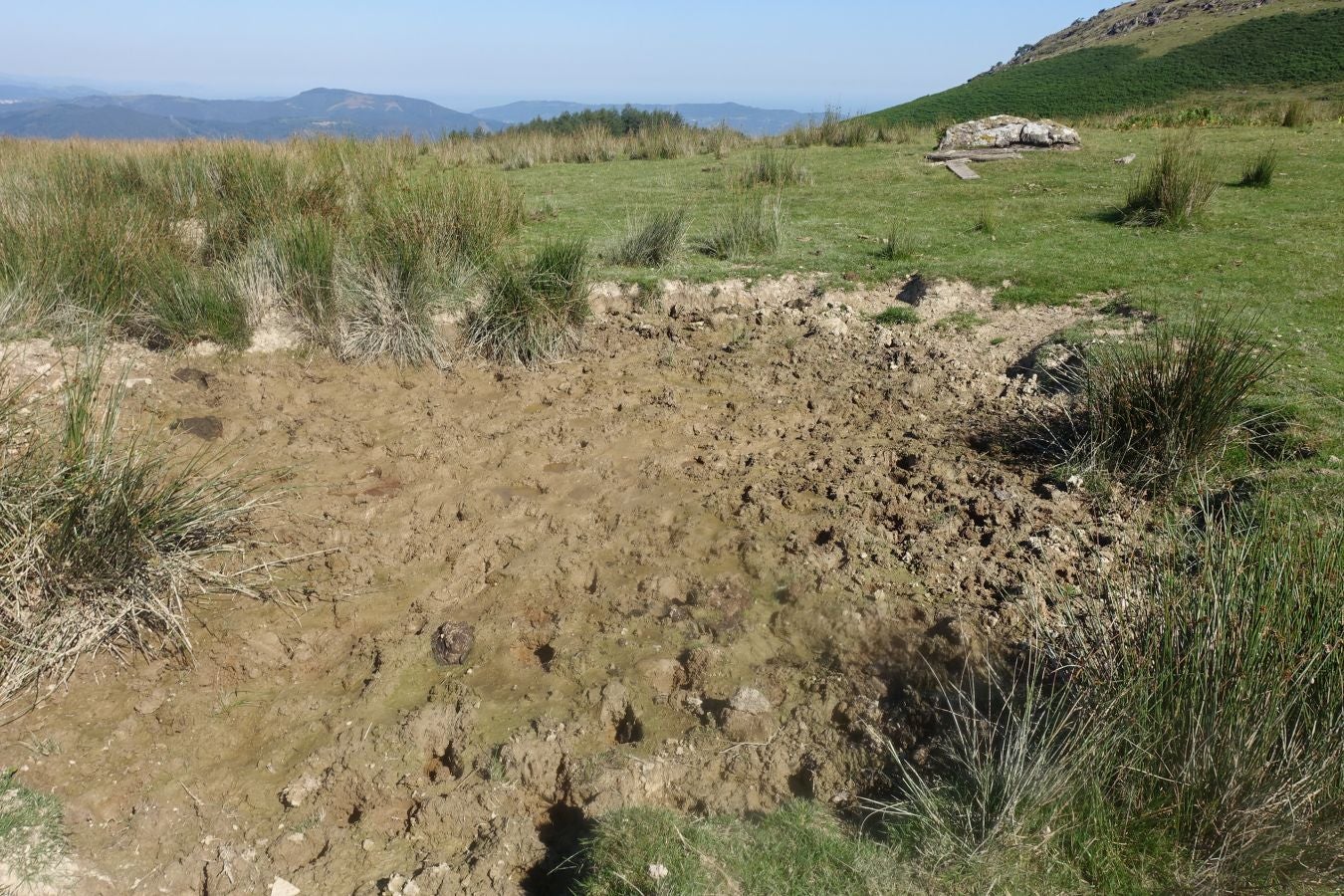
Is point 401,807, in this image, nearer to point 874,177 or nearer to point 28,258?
point 28,258

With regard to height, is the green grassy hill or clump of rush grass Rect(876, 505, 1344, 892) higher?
the green grassy hill

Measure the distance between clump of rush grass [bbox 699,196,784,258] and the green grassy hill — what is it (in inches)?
869

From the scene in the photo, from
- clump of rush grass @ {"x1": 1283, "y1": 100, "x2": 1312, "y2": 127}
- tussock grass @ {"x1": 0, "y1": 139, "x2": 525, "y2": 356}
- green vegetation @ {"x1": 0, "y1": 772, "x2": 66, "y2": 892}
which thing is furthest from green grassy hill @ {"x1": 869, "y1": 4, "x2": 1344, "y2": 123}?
green vegetation @ {"x1": 0, "y1": 772, "x2": 66, "y2": 892}

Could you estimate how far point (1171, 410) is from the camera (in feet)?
12.6

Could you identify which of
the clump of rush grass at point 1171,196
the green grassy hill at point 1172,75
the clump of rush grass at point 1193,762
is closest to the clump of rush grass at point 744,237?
the clump of rush grass at point 1171,196

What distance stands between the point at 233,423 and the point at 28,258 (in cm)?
190

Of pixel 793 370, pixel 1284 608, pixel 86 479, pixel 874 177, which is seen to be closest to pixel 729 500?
pixel 793 370

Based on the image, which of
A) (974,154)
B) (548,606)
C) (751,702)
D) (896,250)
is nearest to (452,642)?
(548,606)

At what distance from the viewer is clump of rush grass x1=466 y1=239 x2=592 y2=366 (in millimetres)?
5758

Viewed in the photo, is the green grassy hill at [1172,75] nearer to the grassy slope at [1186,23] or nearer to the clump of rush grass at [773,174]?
the grassy slope at [1186,23]

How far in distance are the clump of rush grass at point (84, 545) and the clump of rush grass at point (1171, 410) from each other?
3.95 m

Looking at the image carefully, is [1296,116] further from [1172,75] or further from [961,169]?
[1172,75]

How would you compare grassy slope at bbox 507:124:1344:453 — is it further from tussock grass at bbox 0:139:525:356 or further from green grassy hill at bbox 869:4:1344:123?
green grassy hill at bbox 869:4:1344:123

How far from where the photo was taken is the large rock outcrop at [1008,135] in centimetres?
1212
